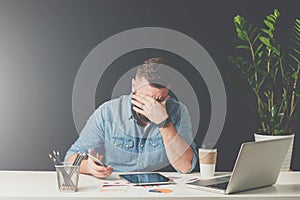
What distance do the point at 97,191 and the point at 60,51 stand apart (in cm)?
142

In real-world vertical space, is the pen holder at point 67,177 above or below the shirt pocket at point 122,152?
above

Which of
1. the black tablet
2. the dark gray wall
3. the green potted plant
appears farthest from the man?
the black tablet

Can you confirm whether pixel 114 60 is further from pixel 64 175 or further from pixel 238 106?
pixel 64 175

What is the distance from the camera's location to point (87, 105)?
3318mm

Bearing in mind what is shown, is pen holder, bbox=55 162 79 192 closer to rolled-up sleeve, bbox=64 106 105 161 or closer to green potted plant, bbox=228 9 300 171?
rolled-up sleeve, bbox=64 106 105 161

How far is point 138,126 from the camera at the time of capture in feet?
10.5

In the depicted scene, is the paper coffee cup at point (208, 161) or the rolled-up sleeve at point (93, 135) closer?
the paper coffee cup at point (208, 161)

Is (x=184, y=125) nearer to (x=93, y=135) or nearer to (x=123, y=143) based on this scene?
(x=123, y=143)

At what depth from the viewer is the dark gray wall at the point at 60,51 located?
10.9ft

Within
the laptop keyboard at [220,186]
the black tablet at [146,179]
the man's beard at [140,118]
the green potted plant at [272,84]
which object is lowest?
the black tablet at [146,179]

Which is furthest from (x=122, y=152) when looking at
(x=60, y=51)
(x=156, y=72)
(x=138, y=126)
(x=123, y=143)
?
(x=60, y=51)

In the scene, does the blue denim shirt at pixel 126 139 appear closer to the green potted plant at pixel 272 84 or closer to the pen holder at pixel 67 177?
the green potted plant at pixel 272 84

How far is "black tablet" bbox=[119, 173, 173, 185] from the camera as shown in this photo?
231 centimetres

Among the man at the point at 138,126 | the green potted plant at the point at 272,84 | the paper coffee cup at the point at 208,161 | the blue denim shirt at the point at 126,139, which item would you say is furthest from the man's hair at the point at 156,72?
the paper coffee cup at the point at 208,161
